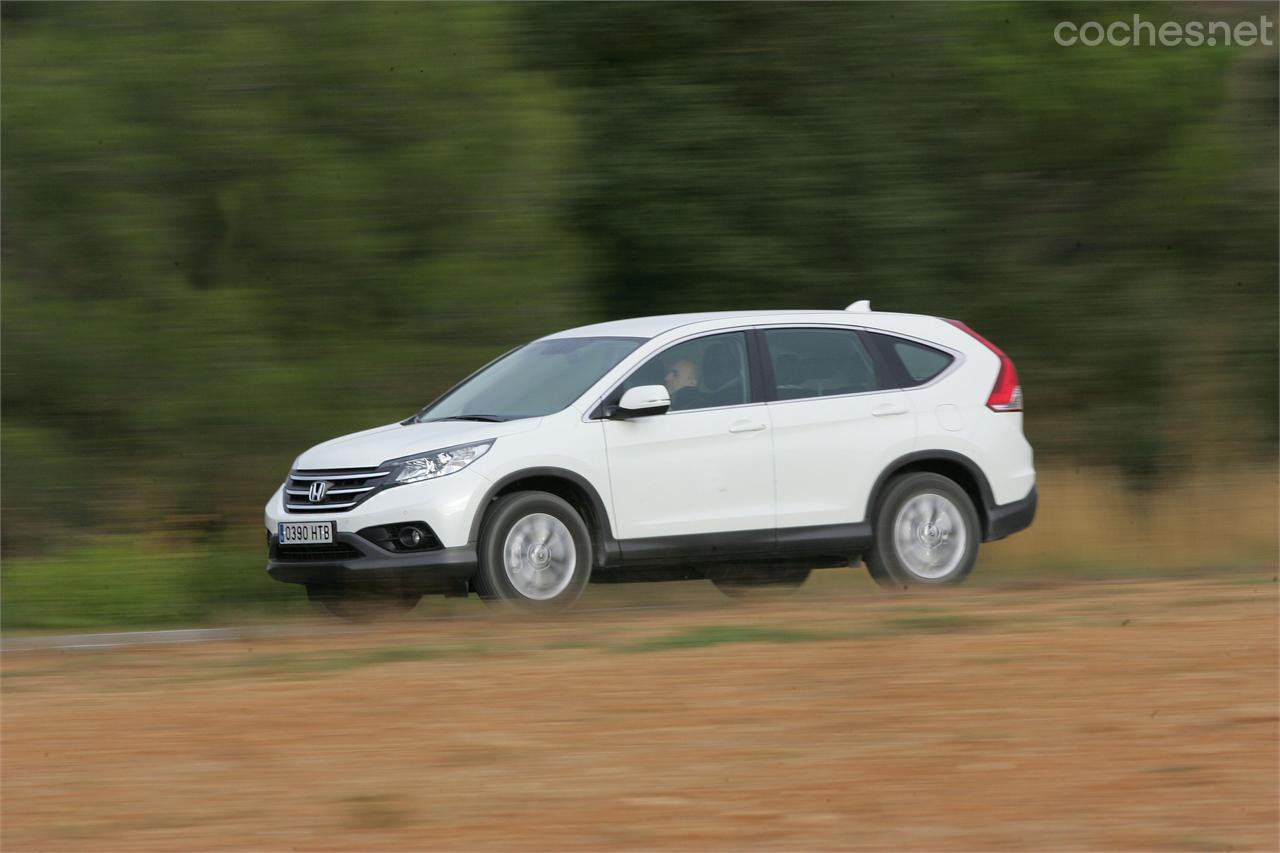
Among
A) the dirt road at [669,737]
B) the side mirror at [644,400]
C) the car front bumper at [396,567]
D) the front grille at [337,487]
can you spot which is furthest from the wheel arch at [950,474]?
the front grille at [337,487]

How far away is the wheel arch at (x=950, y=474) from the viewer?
1073 cm

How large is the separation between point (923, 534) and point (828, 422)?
0.98 m

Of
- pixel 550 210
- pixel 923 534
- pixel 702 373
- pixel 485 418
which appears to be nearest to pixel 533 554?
pixel 485 418

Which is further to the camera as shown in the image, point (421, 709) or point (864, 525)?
point (864, 525)

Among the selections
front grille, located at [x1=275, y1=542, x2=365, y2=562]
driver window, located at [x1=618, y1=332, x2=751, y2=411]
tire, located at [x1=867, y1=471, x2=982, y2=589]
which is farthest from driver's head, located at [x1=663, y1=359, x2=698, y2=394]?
front grille, located at [x1=275, y1=542, x2=365, y2=562]

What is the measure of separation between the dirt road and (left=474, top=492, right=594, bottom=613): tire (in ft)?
0.95

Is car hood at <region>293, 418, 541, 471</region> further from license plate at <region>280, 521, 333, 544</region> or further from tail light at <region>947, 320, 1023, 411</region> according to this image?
tail light at <region>947, 320, 1023, 411</region>

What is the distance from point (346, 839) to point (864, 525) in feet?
18.5

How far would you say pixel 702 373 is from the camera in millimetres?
10438

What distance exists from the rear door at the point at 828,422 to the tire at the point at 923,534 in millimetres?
214

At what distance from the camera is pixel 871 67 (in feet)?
56.2

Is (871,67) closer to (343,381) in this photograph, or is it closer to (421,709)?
(343,381)

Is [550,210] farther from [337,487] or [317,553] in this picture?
[317,553]

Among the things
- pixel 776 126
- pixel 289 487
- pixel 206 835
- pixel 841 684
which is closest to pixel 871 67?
pixel 776 126
